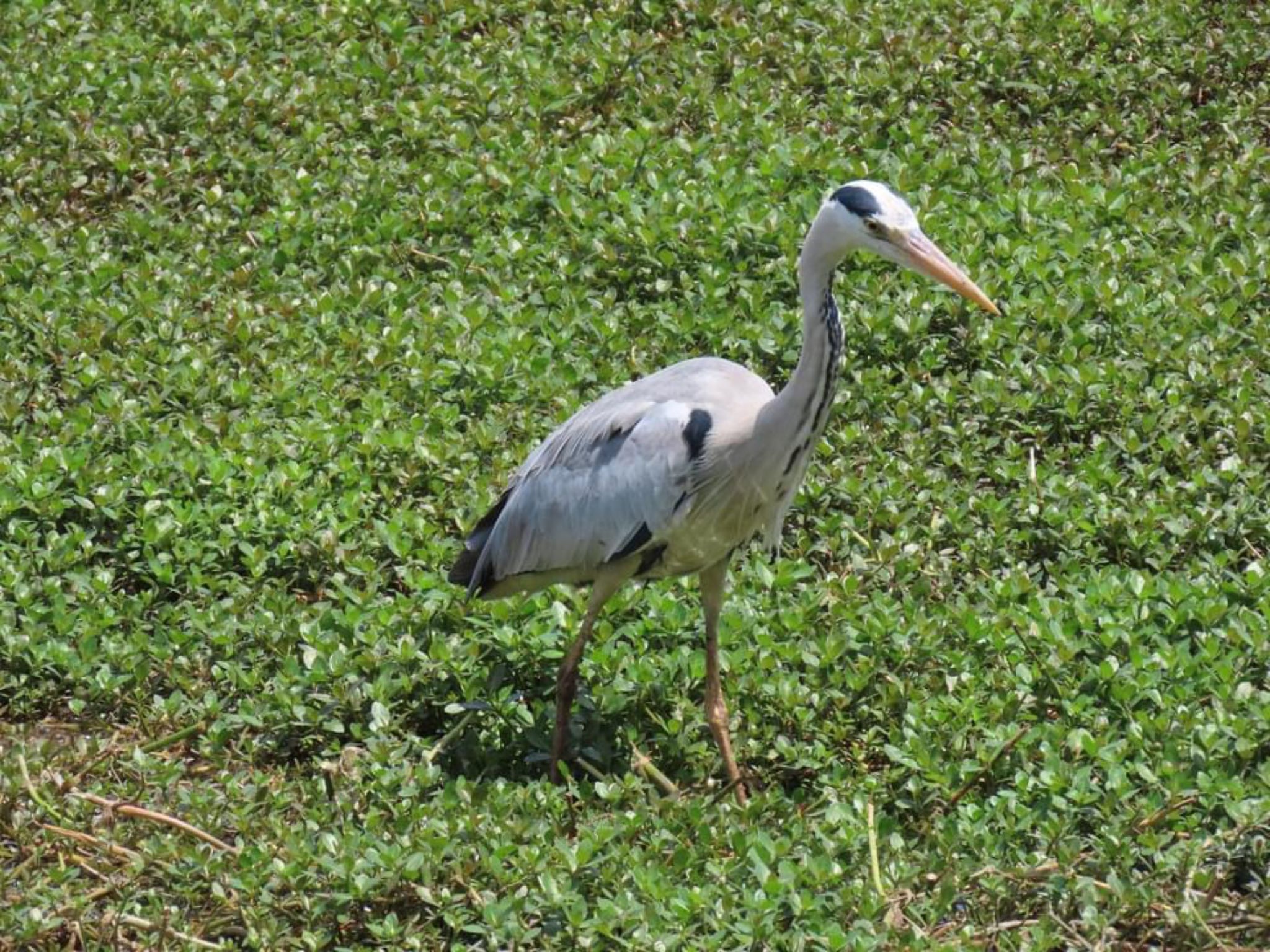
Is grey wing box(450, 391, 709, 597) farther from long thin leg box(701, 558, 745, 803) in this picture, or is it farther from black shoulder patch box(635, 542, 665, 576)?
long thin leg box(701, 558, 745, 803)

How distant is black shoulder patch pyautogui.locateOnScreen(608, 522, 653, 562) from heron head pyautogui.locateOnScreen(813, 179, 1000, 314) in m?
0.98

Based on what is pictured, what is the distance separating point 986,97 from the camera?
8.27 metres

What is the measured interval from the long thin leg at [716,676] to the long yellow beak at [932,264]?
107 cm

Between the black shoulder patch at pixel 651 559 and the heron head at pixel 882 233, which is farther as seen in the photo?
the black shoulder patch at pixel 651 559

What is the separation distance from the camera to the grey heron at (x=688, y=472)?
15.8 ft

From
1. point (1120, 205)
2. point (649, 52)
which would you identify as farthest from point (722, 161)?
point (1120, 205)

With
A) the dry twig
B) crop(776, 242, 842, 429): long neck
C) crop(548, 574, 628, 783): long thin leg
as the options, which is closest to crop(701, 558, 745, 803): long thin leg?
crop(548, 574, 628, 783): long thin leg

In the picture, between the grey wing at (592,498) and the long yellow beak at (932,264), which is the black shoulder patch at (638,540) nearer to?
the grey wing at (592,498)

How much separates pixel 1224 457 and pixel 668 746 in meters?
2.28

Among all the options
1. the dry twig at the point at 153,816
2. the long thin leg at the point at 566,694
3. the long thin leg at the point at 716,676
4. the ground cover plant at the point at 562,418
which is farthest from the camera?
the long thin leg at the point at 566,694

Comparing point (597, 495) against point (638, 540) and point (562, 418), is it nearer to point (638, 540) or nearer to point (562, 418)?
point (638, 540)

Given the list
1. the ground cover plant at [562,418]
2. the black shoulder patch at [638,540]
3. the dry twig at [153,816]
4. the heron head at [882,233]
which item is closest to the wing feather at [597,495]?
the black shoulder patch at [638,540]

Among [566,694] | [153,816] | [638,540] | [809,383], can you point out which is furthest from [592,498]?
[153,816]

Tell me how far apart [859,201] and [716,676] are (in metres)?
1.43
